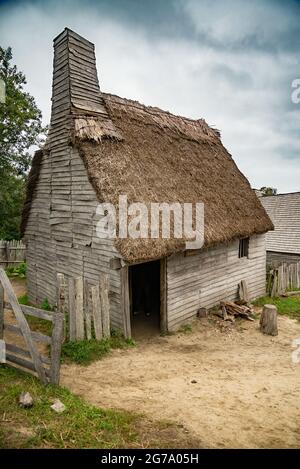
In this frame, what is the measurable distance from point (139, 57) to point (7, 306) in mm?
12825

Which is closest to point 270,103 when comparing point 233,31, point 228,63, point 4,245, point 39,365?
point 228,63

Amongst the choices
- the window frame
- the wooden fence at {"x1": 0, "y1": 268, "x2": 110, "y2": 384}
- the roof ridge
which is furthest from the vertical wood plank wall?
the window frame

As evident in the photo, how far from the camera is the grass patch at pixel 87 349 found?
6.94m

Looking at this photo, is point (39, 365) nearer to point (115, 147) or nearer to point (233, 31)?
point (115, 147)

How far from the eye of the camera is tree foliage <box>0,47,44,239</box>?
17562 mm

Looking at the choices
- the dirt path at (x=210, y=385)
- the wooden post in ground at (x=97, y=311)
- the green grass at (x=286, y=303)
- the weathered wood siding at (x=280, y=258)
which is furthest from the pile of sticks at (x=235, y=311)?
the weathered wood siding at (x=280, y=258)

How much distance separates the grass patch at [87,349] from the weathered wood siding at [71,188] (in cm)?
84

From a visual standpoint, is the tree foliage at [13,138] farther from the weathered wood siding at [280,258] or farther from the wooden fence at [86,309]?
the weathered wood siding at [280,258]

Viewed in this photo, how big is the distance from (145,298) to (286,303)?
597cm

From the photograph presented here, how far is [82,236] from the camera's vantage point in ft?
31.7

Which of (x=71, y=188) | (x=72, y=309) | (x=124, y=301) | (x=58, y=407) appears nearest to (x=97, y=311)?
(x=72, y=309)

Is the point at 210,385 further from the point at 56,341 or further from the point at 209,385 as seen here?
the point at 56,341

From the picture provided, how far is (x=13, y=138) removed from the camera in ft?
61.9

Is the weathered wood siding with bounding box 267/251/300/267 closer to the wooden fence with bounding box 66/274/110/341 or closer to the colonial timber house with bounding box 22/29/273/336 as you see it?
the colonial timber house with bounding box 22/29/273/336
